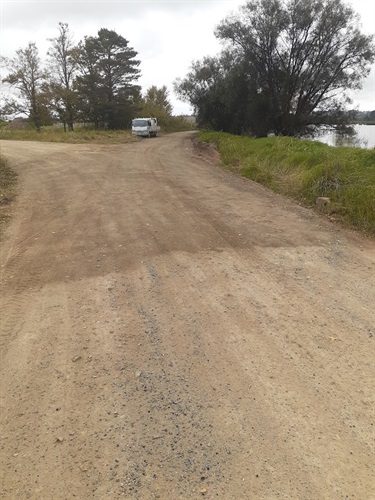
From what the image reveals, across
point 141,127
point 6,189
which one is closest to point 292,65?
point 141,127

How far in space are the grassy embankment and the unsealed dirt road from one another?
1168mm

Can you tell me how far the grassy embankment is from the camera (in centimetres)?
741

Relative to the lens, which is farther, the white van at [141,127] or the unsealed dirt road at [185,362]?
the white van at [141,127]

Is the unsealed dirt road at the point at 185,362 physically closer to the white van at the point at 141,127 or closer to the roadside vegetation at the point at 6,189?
the roadside vegetation at the point at 6,189

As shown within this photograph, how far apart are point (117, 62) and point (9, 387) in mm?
43739

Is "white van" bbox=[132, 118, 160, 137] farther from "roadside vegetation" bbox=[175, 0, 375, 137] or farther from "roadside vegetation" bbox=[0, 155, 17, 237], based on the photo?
"roadside vegetation" bbox=[0, 155, 17, 237]

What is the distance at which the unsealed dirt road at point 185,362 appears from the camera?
2.40 meters

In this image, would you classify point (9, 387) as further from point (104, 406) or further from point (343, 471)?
point (343, 471)

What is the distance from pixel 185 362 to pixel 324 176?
273 inches

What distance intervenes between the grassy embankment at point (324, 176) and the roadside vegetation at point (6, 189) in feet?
20.8

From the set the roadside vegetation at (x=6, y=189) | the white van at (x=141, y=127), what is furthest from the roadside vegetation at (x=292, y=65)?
the roadside vegetation at (x=6, y=189)

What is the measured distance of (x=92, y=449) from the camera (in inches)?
99.0

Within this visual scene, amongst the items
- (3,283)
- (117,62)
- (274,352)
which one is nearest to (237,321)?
(274,352)

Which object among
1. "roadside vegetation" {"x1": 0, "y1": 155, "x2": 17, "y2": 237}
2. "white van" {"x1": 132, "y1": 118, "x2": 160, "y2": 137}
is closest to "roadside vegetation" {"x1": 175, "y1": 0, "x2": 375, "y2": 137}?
"white van" {"x1": 132, "y1": 118, "x2": 160, "y2": 137}
